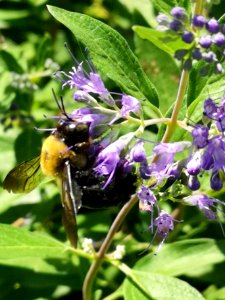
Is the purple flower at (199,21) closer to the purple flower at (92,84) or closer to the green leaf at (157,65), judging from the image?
the purple flower at (92,84)

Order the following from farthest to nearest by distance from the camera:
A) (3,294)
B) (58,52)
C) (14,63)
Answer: (58,52) → (14,63) → (3,294)

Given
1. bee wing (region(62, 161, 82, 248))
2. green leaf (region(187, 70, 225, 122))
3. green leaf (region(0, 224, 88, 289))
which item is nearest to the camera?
bee wing (region(62, 161, 82, 248))

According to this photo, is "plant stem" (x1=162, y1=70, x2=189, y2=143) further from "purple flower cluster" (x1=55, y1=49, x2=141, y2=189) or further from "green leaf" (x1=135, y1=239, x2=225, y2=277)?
"green leaf" (x1=135, y1=239, x2=225, y2=277)

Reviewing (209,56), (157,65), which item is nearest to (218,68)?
(209,56)

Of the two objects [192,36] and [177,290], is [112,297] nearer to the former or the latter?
[177,290]

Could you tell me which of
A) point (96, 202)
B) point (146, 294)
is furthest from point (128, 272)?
point (96, 202)

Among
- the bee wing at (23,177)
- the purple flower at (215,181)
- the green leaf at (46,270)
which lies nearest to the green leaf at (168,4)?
the purple flower at (215,181)

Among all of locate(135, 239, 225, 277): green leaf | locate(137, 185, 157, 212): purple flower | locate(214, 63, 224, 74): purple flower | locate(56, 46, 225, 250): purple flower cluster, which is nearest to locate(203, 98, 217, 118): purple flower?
locate(56, 46, 225, 250): purple flower cluster

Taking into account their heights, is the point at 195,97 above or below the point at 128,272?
above
